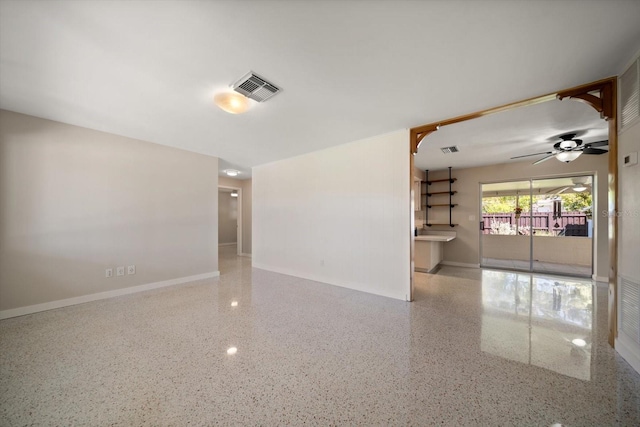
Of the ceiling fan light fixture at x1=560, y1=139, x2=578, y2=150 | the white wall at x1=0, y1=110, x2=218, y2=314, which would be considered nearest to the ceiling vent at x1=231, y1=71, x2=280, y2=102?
the white wall at x1=0, y1=110, x2=218, y2=314

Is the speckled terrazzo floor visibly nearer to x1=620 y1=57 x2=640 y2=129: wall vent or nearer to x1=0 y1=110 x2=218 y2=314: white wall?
x1=0 y1=110 x2=218 y2=314: white wall

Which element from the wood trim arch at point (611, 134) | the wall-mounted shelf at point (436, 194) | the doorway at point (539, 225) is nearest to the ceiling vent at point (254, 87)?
the wood trim arch at point (611, 134)

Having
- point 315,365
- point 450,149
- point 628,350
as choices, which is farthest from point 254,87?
point 628,350

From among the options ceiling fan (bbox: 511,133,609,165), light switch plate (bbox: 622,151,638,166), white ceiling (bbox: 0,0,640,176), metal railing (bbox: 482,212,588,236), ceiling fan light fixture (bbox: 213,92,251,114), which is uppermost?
white ceiling (bbox: 0,0,640,176)

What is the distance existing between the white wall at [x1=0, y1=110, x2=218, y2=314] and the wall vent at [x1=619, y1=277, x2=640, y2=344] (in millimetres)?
5875

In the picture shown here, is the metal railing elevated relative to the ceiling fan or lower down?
lower down

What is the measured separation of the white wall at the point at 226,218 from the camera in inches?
374

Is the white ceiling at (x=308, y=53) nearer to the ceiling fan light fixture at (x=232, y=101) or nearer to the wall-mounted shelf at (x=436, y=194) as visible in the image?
the ceiling fan light fixture at (x=232, y=101)

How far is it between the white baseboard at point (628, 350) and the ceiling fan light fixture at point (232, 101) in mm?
4243

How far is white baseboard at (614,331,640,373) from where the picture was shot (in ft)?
5.84

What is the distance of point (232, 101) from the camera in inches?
97.7

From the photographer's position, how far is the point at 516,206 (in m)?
5.66

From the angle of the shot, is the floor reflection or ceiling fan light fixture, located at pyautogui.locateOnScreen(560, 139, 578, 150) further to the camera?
ceiling fan light fixture, located at pyautogui.locateOnScreen(560, 139, 578, 150)

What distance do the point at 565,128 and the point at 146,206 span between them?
7.03 m
